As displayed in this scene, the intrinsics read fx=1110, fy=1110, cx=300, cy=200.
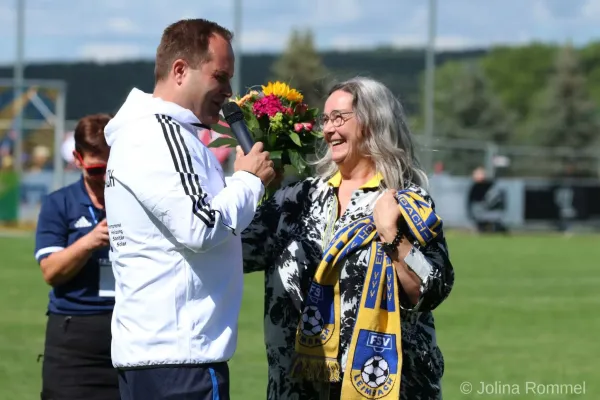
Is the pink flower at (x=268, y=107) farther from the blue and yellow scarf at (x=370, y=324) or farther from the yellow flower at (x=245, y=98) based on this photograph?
the blue and yellow scarf at (x=370, y=324)

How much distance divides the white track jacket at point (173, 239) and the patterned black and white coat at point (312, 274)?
2.39ft

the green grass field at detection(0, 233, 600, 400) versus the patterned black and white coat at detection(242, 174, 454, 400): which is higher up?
the patterned black and white coat at detection(242, 174, 454, 400)

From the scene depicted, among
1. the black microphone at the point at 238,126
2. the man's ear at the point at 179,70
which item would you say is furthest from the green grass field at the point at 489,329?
the man's ear at the point at 179,70

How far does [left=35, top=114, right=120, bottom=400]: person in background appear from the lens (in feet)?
18.6

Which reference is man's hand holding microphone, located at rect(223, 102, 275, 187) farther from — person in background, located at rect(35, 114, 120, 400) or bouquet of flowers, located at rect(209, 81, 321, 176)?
person in background, located at rect(35, 114, 120, 400)

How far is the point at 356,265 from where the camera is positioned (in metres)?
4.61

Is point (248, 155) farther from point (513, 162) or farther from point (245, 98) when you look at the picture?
point (513, 162)

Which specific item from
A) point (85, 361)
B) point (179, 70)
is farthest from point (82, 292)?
point (179, 70)

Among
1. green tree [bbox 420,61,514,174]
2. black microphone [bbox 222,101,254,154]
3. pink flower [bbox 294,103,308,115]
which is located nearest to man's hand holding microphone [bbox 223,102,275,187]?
black microphone [bbox 222,101,254,154]

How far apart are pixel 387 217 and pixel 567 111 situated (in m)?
67.3

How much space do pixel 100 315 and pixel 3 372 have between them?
4.71 metres

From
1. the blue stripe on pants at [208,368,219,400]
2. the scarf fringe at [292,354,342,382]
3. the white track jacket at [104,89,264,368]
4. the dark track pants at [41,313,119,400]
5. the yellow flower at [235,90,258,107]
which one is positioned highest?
the yellow flower at [235,90,258,107]

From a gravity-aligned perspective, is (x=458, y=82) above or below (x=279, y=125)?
above

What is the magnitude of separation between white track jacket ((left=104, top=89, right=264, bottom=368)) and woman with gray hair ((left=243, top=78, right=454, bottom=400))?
69cm
